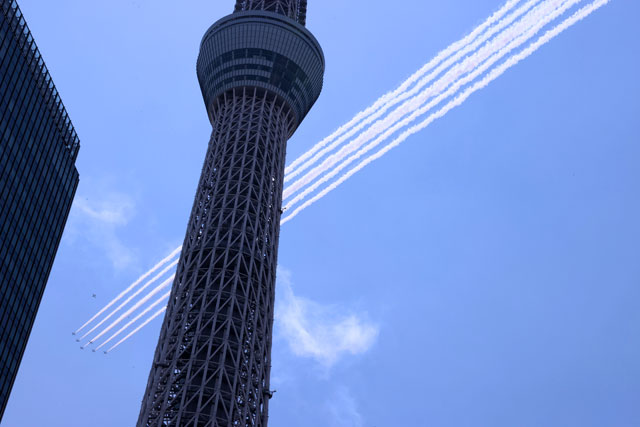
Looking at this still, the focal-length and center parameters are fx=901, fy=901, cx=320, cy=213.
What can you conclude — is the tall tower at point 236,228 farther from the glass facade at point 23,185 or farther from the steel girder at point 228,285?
the glass facade at point 23,185

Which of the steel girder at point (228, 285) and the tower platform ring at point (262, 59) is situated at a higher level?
the tower platform ring at point (262, 59)

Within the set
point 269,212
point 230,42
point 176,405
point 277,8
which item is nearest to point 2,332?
point 176,405

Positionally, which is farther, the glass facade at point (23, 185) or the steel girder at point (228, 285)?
the glass facade at point (23, 185)

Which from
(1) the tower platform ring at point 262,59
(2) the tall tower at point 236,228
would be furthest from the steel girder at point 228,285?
(1) the tower platform ring at point 262,59

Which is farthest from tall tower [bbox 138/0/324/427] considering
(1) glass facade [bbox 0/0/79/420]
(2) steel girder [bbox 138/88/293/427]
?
(1) glass facade [bbox 0/0/79/420]

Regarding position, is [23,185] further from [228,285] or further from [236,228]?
[228,285]

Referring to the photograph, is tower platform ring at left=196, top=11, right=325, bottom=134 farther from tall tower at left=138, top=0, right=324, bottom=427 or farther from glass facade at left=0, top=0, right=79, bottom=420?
glass facade at left=0, top=0, right=79, bottom=420
